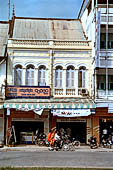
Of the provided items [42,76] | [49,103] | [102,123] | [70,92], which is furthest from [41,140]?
[42,76]

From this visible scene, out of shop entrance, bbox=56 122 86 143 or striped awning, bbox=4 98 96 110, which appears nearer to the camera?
striped awning, bbox=4 98 96 110

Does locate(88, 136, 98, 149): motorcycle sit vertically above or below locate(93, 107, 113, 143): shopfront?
below

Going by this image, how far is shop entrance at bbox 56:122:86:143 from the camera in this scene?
2875 cm

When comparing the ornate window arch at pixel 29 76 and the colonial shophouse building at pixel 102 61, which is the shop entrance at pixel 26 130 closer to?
the ornate window arch at pixel 29 76

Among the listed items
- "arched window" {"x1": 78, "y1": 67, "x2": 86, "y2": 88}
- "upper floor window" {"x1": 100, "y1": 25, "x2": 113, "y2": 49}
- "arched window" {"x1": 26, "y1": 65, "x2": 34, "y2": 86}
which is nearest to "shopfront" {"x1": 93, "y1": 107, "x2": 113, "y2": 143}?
"arched window" {"x1": 78, "y1": 67, "x2": 86, "y2": 88}

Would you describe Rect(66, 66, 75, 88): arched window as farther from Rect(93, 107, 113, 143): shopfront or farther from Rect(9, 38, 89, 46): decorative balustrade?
Rect(93, 107, 113, 143): shopfront

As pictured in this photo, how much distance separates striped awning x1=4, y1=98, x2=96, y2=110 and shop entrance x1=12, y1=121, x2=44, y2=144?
225cm

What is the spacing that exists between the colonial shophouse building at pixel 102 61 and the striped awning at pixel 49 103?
109cm

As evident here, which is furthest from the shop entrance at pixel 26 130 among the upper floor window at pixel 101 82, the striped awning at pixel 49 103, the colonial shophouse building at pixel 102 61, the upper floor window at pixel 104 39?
the upper floor window at pixel 104 39

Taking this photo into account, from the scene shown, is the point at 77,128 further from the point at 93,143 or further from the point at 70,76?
the point at 70,76

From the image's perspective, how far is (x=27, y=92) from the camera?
27922 mm

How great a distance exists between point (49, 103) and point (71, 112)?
1.85 m

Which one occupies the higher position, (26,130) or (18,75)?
(18,75)

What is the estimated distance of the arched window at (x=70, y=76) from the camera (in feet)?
95.6
